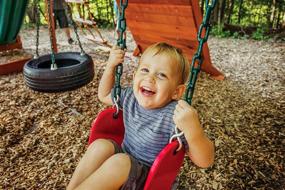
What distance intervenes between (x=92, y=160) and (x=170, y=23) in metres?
2.54

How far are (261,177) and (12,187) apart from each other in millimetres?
1530

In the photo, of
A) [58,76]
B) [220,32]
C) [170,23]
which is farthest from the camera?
[220,32]

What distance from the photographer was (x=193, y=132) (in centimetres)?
120

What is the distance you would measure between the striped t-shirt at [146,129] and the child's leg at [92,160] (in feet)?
0.33

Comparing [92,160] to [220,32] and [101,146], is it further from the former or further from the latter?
[220,32]

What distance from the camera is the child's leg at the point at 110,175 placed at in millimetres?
1278

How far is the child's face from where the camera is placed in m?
1.32

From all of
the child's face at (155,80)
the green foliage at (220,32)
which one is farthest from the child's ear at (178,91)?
the green foliage at (220,32)

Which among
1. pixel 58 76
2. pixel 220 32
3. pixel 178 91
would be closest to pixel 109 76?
pixel 178 91

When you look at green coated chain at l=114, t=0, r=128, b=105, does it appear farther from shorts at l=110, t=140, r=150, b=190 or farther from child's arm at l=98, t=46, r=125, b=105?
shorts at l=110, t=140, r=150, b=190

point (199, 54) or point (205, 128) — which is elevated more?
point (199, 54)

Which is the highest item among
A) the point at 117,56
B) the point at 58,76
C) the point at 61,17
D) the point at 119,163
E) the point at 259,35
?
the point at 117,56

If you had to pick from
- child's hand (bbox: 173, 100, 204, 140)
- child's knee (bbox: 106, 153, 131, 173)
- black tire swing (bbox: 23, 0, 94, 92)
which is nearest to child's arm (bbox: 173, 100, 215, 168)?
child's hand (bbox: 173, 100, 204, 140)

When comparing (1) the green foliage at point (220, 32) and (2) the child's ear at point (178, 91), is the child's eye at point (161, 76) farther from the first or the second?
(1) the green foliage at point (220, 32)
